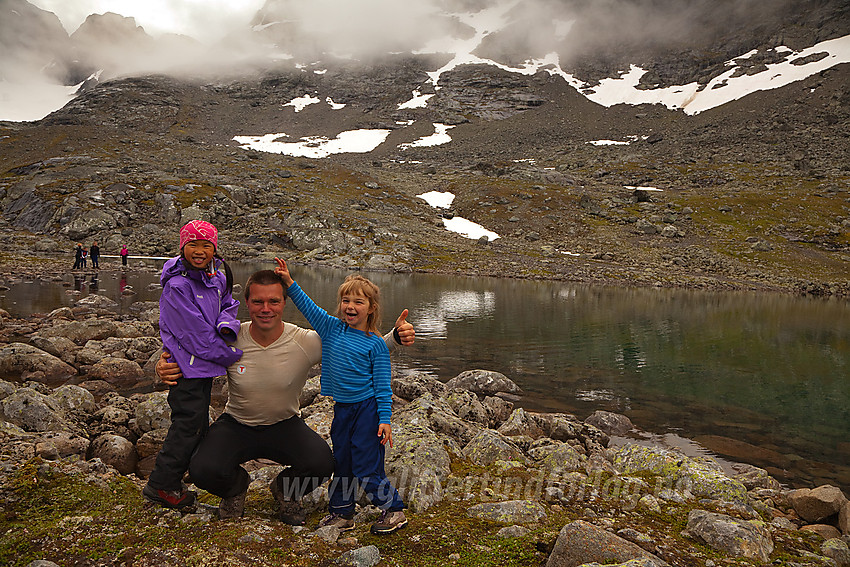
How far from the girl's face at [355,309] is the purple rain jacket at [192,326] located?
1.38 m

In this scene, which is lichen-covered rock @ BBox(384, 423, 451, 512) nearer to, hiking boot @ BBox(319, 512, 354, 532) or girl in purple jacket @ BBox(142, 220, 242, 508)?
hiking boot @ BBox(319, 512, 354, 532)

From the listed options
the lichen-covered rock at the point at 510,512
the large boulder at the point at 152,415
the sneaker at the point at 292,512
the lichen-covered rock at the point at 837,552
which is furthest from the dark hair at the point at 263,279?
the lichen-covered rock at the point at 837,552

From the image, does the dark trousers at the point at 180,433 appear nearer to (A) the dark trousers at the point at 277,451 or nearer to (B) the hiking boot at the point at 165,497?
(B) the hiking boot at the point at 165,497

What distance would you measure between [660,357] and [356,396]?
24.2 metres

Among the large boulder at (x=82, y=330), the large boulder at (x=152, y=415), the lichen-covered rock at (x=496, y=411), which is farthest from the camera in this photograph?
the large boulder at (x=82, y=330)

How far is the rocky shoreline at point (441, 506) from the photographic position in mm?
4605

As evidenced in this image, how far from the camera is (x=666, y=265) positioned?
78875 mm

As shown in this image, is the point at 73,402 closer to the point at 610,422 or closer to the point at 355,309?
the point at 355,309

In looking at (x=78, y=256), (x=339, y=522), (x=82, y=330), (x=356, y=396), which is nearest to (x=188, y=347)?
(x=356, y=396)

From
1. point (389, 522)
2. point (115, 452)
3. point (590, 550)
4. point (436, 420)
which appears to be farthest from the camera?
point (436, 420)

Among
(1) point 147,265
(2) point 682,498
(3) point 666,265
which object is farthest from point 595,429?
(3) point 666,265

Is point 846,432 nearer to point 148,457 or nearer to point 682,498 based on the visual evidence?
point 682,498

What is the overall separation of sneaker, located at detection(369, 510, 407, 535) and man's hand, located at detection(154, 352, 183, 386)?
297 centimetres

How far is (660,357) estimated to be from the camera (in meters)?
25.3
